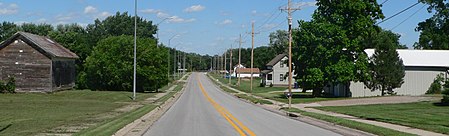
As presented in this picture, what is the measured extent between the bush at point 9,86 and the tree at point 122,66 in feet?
45.8

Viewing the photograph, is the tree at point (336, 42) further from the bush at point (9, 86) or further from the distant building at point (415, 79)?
the bush at point (9, 86)

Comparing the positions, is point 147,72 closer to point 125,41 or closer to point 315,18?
point 125,41

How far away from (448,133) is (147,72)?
5401 centimetres

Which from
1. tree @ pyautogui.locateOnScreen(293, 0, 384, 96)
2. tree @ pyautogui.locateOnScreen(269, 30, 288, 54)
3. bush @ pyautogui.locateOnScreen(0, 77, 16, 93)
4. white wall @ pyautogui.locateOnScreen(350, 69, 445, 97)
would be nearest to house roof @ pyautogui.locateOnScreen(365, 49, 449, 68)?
white wall @ pyautogui.locateOnScreen(350, 69, 445, 97)

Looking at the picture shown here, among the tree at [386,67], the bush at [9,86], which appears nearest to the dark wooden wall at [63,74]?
the bush at [9,86]

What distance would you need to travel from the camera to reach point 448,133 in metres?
19.9

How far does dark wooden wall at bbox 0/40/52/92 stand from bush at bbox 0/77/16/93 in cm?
62

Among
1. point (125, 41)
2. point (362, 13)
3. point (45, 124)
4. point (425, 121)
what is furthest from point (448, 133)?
point (125, 41)

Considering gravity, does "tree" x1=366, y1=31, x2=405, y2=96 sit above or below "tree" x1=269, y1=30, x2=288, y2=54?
below

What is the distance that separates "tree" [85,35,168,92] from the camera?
7088 cm

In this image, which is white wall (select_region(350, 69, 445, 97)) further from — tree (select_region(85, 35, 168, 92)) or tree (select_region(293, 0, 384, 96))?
tree (select_region(85, 35, 168, 92))

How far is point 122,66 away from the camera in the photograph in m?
70.4

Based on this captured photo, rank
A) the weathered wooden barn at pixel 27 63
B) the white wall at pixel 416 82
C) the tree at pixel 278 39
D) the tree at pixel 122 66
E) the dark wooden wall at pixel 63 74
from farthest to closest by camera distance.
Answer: the tree at pixel 278 39 < the tree at pixel 122 66 < the dark wooden wall at pixel 63 74 < the weathered wooden barn at pixel 27 63 < the white wall at pixel 416 82

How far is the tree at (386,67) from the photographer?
178ft
